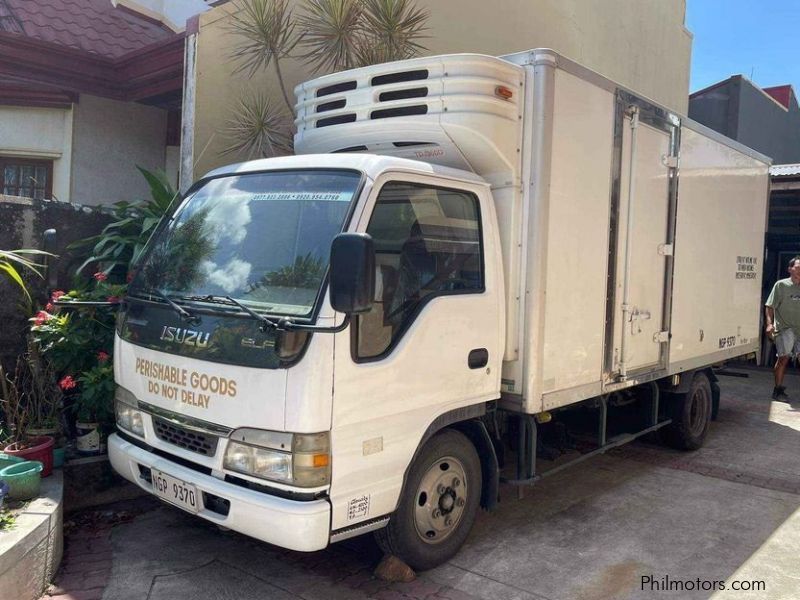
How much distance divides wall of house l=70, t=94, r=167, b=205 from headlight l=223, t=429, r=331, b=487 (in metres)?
7.14

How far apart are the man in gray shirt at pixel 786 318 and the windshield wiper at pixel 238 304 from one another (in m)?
8.03

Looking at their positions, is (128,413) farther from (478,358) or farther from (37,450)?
(478,358)

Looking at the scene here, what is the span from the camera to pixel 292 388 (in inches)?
121

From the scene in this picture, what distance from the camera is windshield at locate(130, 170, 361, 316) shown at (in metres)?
3.34

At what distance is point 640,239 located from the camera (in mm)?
5133

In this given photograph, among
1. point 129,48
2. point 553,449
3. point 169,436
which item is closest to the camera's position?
point 169,436

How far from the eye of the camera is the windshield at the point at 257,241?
334 cm

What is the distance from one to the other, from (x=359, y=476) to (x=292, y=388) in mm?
581

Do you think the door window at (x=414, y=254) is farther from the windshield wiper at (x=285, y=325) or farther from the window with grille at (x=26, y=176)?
the window with grille at (x=26, y=176)

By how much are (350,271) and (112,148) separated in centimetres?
800

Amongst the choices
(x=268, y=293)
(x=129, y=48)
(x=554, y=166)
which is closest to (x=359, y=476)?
(x=268, y=293)

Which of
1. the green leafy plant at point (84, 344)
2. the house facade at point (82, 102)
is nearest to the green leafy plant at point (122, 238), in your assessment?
the green leafy plant at point (84, 344)

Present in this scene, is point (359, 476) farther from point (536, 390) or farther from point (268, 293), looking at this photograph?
point (536, 390)

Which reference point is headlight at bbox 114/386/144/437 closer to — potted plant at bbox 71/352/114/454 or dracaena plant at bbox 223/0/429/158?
potted plant at bbox 71/352/114/454
